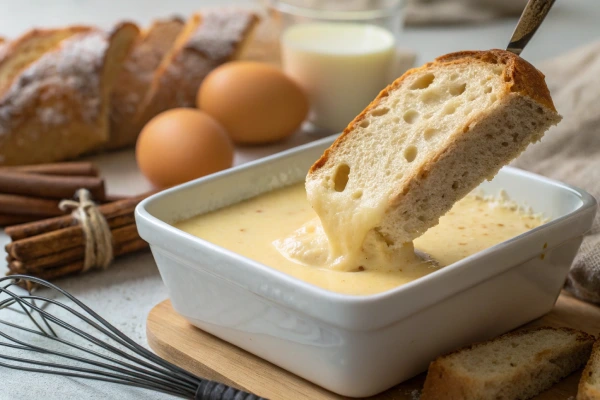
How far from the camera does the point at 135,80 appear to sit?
3.20 metres

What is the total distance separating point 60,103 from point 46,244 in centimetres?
89

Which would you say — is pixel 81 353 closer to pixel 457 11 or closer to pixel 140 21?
pixel 140 21

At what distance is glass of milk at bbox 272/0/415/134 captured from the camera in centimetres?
327

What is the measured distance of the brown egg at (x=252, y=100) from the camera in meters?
3.05

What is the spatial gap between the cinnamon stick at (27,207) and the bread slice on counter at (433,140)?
105 centimetres

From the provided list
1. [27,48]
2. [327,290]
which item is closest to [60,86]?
[27,48]

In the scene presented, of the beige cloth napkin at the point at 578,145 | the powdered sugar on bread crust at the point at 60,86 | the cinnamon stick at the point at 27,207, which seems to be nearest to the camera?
the beige cloth napkin at the point at 578,145

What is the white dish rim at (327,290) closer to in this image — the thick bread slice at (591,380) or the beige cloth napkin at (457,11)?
the thick bread slice at (591,380)

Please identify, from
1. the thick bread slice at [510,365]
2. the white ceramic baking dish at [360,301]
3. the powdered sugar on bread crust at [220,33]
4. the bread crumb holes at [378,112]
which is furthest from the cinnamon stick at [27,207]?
the thick bread slice at [510,365]

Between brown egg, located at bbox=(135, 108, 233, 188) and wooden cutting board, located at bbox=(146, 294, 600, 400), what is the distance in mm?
774

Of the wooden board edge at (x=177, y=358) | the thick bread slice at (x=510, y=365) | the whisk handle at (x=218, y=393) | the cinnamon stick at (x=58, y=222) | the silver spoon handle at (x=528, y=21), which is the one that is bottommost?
the cinnamon stick at (x=58, y=222)

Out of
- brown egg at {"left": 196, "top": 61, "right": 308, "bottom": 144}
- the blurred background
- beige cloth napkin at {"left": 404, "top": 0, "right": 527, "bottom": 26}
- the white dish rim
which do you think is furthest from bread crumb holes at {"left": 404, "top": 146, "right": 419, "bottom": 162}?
beige cloth napkin at {"left": 404, "top": 0, "right": 527, "bottom": 26}

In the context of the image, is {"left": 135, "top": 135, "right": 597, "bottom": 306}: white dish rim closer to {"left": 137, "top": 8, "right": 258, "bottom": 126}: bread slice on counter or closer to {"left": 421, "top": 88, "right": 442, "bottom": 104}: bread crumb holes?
{"left": 421, "top": 88, "right": 442, "bottom": 104}: bread crumb holes

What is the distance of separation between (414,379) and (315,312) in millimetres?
319
